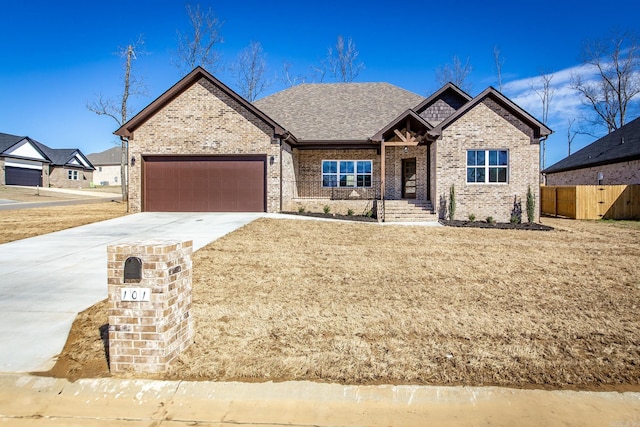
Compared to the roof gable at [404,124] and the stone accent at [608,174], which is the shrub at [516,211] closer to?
the roof gable at [404,124]

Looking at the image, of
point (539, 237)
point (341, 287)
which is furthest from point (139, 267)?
point (539, 237)

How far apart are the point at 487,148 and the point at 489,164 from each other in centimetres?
70

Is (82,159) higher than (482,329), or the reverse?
(82,159)

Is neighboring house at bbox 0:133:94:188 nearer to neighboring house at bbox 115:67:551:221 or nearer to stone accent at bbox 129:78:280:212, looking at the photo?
neighboring house at bbox 115:67:551:221

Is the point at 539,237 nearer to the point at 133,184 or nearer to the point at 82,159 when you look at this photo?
the point at 133,184

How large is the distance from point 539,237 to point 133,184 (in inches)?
642

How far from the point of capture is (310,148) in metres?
19.8


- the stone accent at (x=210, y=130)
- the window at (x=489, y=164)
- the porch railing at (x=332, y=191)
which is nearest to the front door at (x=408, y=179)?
the porch railing at (x=332, y=191)

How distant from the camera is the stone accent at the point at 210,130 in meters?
16.7

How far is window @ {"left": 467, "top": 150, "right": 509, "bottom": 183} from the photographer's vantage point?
1652 cm

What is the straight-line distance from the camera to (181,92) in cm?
1686

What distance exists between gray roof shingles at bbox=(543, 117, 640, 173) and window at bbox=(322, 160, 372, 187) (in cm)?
1457

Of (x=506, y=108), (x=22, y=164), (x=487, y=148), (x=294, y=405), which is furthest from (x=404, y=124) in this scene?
(x=22, y=164)

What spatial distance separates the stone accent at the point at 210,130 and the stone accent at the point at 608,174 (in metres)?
19.7
